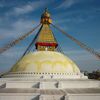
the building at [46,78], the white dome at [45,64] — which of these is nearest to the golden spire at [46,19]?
the building at [46,78]

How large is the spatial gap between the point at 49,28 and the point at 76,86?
624cm

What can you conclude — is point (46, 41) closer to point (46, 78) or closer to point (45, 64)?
point (45, 64)

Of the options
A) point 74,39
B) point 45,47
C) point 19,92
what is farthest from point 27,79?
point 74,39

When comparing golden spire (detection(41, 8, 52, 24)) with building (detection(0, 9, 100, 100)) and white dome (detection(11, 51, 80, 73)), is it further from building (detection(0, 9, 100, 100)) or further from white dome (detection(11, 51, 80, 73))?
white dome (detection(11, 51, 80, 73))

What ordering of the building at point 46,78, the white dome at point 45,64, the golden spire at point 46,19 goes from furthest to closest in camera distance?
the golden spire at point 46,19 → the white dome at point 45,64 → the building at point 46,78

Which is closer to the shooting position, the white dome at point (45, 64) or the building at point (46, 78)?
the building at point (46, 78)

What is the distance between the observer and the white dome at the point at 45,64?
15.7 meters

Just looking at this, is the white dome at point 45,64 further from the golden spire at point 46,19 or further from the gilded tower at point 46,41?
the golden spire at point 46,19

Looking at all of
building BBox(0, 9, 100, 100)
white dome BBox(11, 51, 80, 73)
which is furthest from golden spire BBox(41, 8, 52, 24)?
white dome BBox(11, 51, 80, 73)

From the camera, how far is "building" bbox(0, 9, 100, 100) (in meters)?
12.1

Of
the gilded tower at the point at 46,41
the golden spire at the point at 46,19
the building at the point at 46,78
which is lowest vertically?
the building at the point at 46,78

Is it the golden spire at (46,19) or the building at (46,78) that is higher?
the golden spire at (46,19)

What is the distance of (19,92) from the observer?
41.0 ft

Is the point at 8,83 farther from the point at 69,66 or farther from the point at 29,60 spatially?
the point at 69,66
